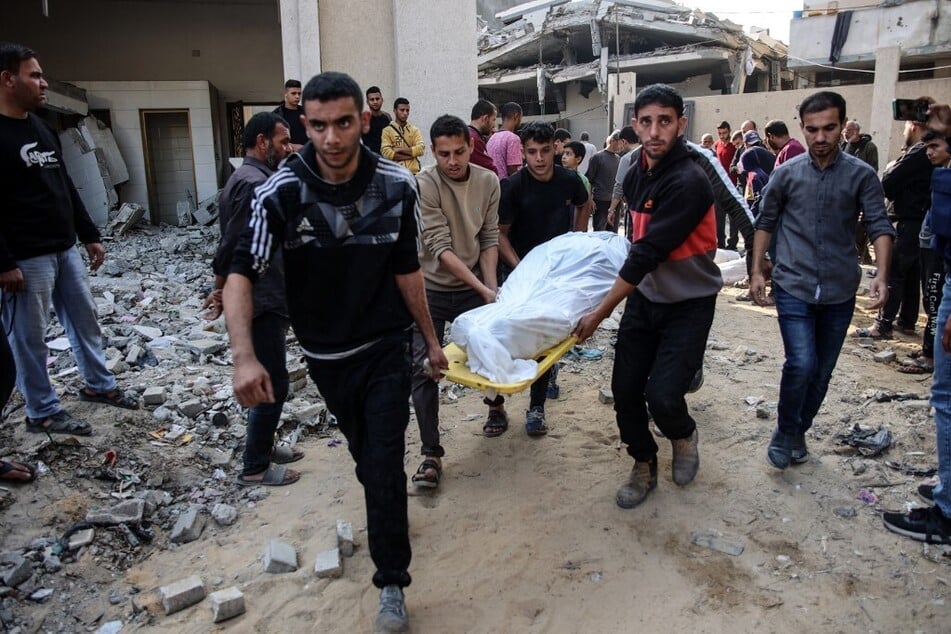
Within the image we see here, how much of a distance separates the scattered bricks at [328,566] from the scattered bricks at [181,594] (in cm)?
46

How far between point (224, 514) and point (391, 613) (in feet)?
4.19

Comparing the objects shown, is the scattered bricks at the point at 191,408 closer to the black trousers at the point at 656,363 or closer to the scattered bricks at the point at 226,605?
the scattered bricks at the point at 226,605

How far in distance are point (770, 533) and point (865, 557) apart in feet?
1.25

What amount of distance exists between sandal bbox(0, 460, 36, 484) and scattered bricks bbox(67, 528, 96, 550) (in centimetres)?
50

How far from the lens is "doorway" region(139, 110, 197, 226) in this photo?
1391cm

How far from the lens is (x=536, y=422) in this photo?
4.15m

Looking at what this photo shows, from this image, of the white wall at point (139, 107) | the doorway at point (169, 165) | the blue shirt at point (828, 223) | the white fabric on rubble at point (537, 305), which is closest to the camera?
the white fabric on rubble at point (537, 305)

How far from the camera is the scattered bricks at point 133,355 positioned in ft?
16.9

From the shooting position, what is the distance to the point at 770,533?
3.07 meters

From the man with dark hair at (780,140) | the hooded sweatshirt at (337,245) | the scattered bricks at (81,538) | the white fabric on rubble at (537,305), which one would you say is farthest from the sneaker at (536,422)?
the man with dark hair at (780,140)

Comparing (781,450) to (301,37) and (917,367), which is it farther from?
(301,37)

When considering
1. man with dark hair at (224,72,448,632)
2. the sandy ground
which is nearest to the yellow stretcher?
man with dark hair at (224,72,448,632)

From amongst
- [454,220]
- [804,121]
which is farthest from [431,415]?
[804,121]

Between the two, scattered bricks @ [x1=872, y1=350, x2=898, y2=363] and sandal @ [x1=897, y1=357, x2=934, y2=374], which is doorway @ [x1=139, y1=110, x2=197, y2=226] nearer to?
scattered bricks @ [x1=872, y1=350, x2=898, y2=363]
